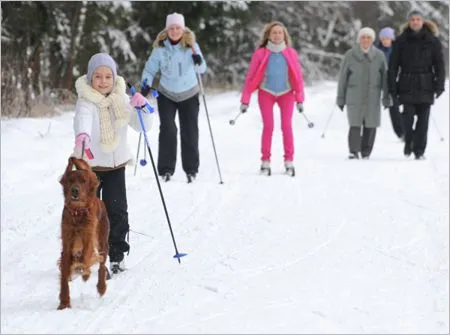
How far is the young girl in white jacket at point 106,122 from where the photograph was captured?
54.9 inches

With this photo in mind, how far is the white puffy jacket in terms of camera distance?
1.40 meters

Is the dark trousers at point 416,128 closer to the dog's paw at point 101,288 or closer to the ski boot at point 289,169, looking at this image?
the ski boot at point 289,169

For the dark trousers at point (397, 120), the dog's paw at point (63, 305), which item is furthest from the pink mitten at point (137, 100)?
the dark trousers at point (397, 120)

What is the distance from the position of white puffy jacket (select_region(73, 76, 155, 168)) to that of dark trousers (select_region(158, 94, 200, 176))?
112 cm

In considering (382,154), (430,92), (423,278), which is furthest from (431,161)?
(423,278)

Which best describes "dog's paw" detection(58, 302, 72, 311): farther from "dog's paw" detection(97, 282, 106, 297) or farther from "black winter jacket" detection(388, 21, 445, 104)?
"black winter jacket" detection(388, 21, 445, 104)

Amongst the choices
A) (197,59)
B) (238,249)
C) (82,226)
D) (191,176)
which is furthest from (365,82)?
(82,226)

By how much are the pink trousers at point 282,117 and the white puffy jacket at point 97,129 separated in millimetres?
8024

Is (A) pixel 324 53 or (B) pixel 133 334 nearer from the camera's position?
(B) pixel 133 334

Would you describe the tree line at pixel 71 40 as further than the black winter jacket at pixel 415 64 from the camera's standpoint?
No

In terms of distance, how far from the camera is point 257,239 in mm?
4363

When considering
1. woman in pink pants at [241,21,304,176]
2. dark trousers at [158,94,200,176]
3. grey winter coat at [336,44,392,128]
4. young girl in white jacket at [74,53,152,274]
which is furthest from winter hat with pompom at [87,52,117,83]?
woman in pink pants at [241,21,304,176]

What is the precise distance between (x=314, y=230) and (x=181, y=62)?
4080mm

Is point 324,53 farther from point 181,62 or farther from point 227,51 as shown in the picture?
point 181,62
